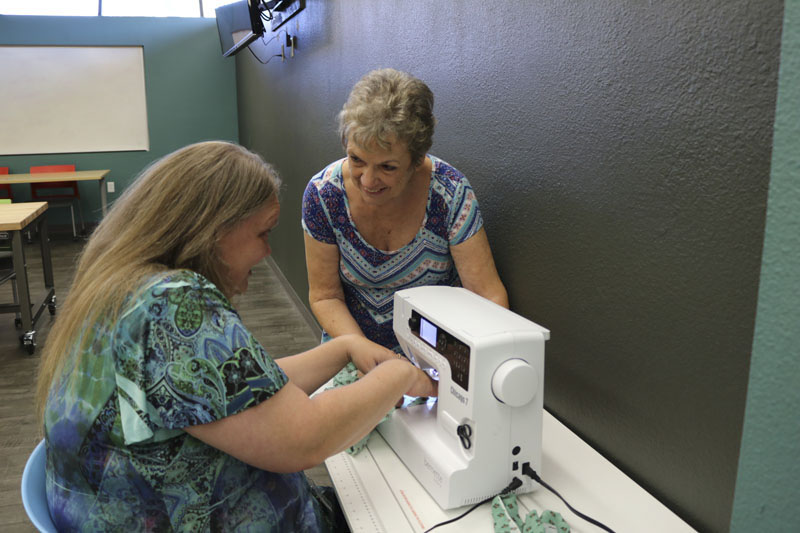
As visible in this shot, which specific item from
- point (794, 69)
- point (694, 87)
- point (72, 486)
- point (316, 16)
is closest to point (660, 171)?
point (694, 87)

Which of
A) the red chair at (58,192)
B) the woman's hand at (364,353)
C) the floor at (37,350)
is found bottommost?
the floor at (37,350)

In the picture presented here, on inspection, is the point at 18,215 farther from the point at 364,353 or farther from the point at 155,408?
the point at 155,408

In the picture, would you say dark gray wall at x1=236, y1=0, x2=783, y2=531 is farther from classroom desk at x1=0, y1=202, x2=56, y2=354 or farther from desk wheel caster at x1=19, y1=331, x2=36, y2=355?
desk wheel caster at x1=19, y1=331, x2=36, y2=355

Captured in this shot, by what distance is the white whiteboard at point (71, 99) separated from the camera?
21.9ft

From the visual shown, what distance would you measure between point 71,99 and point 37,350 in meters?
4.23

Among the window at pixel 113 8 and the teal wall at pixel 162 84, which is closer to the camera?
the window at pixel 113 8

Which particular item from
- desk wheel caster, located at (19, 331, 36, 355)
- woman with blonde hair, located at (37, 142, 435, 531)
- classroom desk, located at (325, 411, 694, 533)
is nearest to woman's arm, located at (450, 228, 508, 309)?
classroom desk, located at (325, 411, 694, 533)

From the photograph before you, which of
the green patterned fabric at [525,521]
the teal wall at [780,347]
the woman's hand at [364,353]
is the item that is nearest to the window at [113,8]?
the woman's hand at [364,353]

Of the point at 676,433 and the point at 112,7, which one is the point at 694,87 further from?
the point at 112,7

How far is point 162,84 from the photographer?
7078 mm

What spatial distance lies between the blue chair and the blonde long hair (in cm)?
9

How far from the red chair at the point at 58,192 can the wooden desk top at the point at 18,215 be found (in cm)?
279

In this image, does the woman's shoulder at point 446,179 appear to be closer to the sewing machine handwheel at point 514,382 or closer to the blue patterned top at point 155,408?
the sewing machine handwheel at point 514,382

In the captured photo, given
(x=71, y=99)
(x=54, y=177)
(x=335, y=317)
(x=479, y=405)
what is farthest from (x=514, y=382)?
(x=71, y=99)
